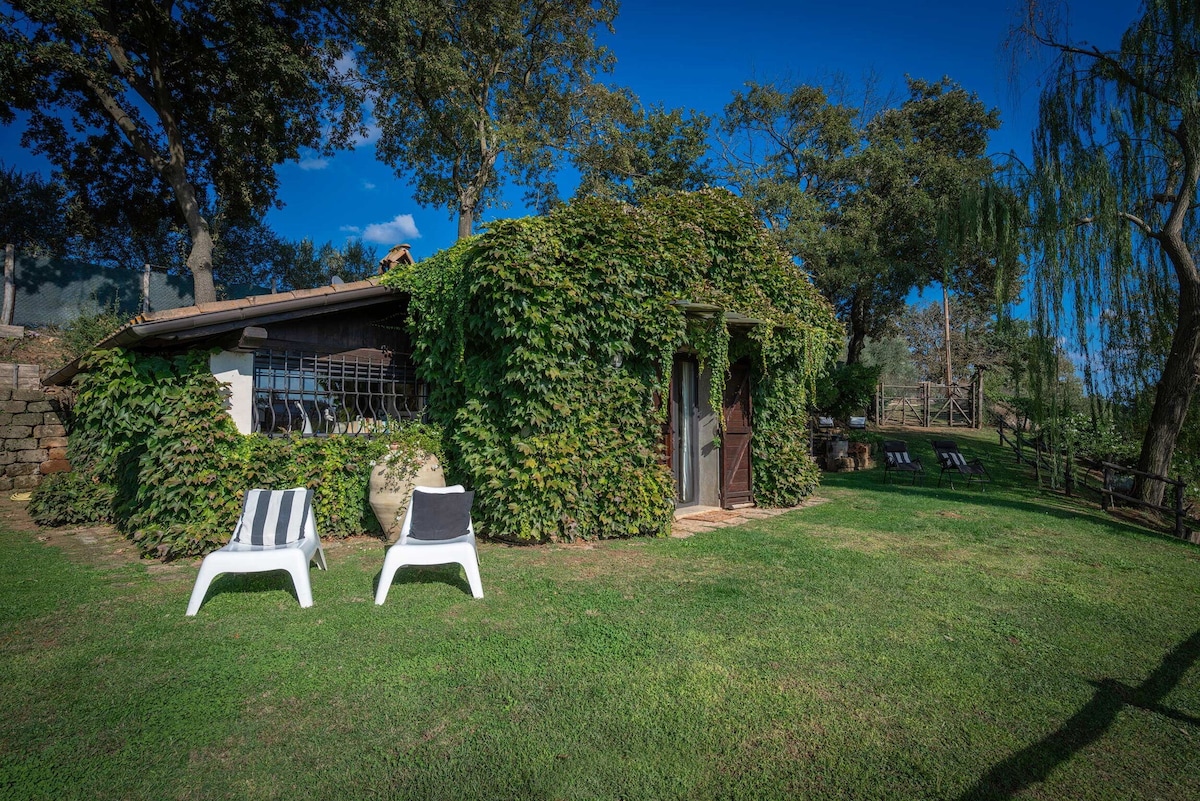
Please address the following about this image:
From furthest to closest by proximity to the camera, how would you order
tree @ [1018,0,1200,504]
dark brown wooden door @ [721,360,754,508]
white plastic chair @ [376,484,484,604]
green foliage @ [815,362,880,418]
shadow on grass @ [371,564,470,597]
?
green foliage @ [815,362,880,418]
dark brown wooden door @ [721,360,754,508]
tree @ [1018,0,1200,504]
shadow on grass @ [371,564,470,597]
white plastic chair @ [376,484,484,604]

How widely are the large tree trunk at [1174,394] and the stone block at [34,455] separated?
63.0 ft

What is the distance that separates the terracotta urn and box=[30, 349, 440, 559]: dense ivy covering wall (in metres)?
0.26

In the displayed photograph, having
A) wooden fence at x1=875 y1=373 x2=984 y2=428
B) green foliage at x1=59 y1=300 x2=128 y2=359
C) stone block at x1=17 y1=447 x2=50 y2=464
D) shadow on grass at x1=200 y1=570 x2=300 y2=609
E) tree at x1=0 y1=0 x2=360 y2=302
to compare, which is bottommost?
shadow on grass at x1=200 y1=570 x2=300 y2=609

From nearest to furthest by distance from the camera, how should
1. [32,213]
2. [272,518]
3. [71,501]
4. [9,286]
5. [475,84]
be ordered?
[272,518] → [71,501] → [9,286] → [475,84] → [32,213]

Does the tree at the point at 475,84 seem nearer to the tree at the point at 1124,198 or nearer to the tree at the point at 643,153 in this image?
the tree at the point at 643,153

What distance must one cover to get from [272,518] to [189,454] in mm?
1586

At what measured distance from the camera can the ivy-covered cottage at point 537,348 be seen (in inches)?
251

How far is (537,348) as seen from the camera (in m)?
6.39

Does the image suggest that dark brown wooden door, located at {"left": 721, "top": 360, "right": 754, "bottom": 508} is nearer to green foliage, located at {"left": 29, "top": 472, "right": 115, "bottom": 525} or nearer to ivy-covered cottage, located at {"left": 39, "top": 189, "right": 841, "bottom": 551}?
ivy-covered cottage, located at {"left": 39, "top": 189, "right": 841, "bottom": 551}

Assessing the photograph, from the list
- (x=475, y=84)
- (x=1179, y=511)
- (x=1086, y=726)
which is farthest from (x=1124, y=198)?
(x=475, y=84)

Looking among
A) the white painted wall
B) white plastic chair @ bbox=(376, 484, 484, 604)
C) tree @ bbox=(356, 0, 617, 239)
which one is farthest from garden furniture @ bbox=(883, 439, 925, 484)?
tree @ bbox=(356, 0, 617, 239)

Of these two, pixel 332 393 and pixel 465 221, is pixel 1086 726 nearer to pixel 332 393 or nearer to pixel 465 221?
pixel 332 393

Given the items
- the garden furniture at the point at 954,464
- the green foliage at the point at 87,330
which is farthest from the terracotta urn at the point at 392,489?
the garden furniture at the point at 954,464

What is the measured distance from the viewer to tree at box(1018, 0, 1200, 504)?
8.66 meters
